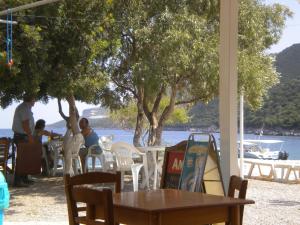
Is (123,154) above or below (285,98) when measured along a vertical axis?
below

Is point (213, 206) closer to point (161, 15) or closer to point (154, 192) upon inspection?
point (154, 192)

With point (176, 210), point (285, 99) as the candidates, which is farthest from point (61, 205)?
point (285, 99)

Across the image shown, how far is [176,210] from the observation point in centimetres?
287

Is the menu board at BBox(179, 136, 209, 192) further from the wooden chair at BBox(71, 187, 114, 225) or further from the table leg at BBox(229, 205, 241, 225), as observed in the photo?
the wooden chair at BBox(71, 187, 114, 225)

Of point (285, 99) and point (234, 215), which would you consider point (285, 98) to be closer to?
point (285, 99)

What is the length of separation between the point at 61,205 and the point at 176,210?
4.96m

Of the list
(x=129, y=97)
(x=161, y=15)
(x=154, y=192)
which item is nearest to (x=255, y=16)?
(x=161, y=15)

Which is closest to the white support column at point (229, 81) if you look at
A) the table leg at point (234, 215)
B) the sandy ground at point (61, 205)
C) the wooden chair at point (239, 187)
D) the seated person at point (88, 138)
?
the wooden chair at point (239, 187)

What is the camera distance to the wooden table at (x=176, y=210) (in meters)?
2.83

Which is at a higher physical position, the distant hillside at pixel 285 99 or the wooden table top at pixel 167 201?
the distant hillside at pixel 285 99

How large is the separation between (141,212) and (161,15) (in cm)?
775

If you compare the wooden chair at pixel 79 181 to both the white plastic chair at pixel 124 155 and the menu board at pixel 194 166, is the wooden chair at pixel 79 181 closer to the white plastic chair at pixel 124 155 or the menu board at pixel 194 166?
the menu board at pixel 194 166

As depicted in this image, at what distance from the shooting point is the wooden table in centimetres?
283

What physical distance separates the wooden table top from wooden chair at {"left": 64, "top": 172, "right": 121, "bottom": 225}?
0.24m
